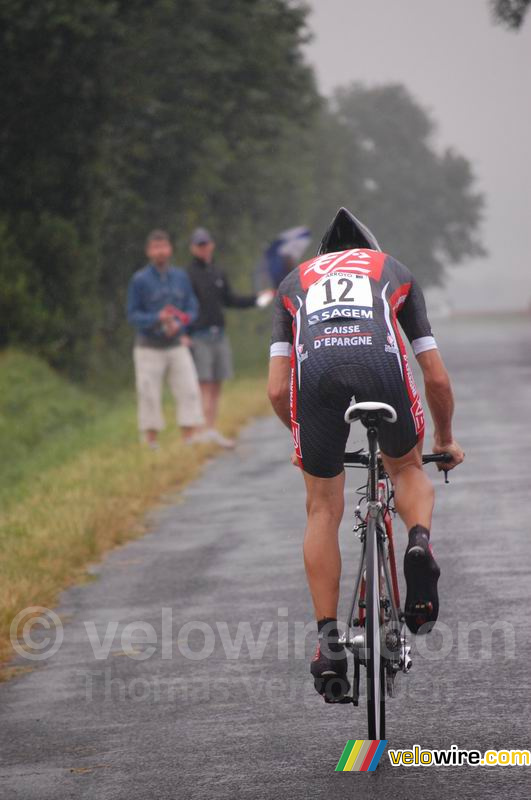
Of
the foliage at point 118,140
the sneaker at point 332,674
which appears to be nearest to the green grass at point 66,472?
the foliage at point 118,140

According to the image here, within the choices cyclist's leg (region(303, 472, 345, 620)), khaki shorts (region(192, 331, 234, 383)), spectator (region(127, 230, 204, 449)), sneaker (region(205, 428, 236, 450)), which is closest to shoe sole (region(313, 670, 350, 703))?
cyclist's leg (region(303, 472, 345, 620))

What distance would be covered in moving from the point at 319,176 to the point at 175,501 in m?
66.9

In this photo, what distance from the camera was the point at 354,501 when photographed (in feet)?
41.6

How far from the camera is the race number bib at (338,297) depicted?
5.89 meters

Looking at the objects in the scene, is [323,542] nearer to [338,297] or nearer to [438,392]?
[438,392]

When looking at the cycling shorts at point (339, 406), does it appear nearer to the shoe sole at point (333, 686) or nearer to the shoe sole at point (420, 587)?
the shoe sole at point (420, 587)

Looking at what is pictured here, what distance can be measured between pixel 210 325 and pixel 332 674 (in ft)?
38.8

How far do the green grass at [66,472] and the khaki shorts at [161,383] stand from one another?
304mm

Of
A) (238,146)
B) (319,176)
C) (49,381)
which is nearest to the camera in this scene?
(49,381)

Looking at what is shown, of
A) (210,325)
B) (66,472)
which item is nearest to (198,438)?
(210,325)

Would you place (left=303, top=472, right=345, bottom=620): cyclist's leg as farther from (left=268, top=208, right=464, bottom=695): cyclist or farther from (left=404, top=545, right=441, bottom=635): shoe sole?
(left=404, top=545, right=441, bottom=635): shoe sole

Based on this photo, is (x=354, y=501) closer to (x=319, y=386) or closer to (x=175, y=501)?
(x=175, y=501)

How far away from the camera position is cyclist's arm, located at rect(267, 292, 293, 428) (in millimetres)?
6219

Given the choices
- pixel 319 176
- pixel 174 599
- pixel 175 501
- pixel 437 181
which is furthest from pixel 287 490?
pixel 437 181
